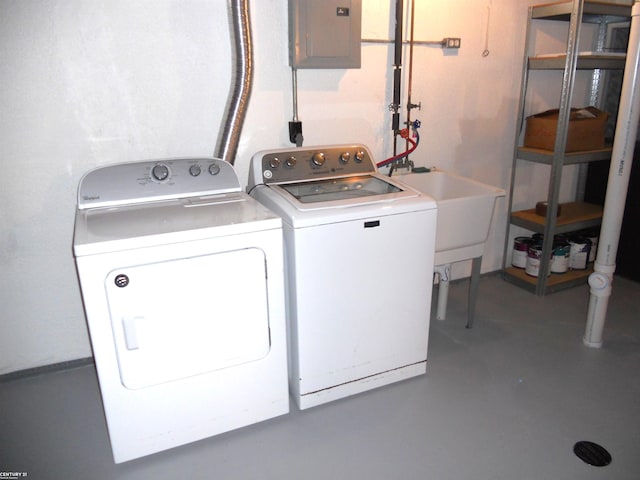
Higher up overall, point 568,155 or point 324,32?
point 324,32

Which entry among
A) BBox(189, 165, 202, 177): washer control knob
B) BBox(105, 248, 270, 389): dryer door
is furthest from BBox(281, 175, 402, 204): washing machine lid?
BBox(105, 248, 270, 389): dryer door

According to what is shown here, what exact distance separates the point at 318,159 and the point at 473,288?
114cm

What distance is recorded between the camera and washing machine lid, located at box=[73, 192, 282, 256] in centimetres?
154

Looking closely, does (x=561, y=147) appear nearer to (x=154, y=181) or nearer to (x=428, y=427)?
(x=428, y=427)

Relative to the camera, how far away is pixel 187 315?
1.69 metres

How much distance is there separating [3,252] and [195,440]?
3.99ft

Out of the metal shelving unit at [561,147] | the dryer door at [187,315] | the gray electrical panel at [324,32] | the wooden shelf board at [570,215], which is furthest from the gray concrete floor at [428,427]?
the gray electrical panel at [324,32]

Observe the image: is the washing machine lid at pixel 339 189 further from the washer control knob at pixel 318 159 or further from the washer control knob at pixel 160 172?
the washer control knob at pixel 160 172

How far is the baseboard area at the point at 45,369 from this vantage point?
2.29 metres

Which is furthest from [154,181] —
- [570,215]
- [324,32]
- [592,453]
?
[570,215]

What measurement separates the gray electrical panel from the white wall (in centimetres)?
12

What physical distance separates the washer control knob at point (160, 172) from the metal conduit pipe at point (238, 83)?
328 mm

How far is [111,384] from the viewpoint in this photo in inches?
64.8

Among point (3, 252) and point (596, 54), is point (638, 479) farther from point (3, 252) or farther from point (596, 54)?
point (3, 252)
